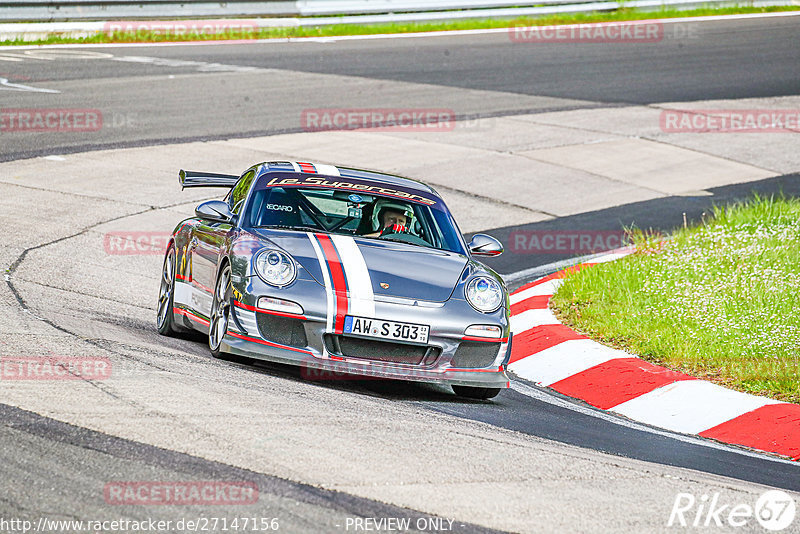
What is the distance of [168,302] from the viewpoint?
782cm

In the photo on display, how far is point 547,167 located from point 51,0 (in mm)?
11627

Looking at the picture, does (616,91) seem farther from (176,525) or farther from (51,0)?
(176,525)

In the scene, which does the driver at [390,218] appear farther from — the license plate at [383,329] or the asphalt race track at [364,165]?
the license plate at [383,329]

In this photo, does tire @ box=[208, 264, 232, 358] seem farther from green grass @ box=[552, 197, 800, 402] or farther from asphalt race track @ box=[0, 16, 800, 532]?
Answer: green grass @ box=[552, 197, 800, 402]

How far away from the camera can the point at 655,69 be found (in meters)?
22.2

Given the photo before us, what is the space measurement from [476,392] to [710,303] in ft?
7.54

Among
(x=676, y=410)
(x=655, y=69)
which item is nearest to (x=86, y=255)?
(x=676, y=410)

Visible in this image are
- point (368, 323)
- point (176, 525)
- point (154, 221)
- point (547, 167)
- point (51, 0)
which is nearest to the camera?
point (176, 525)

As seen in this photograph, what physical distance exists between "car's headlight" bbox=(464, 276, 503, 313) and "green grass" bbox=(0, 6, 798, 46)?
17128mm

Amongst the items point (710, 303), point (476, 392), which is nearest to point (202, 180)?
point (476, 392)

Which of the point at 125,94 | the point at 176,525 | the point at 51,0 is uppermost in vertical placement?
the point at 51,0

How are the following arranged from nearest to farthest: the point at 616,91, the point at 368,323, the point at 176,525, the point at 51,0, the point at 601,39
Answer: the point at 176,525 < the point at 368,323 < the point at 616,91 < the point at 51,0 < the point at 601,39

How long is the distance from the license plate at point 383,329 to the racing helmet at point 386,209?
4.19 ft

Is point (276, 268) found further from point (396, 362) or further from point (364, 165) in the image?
point (364, 165)
